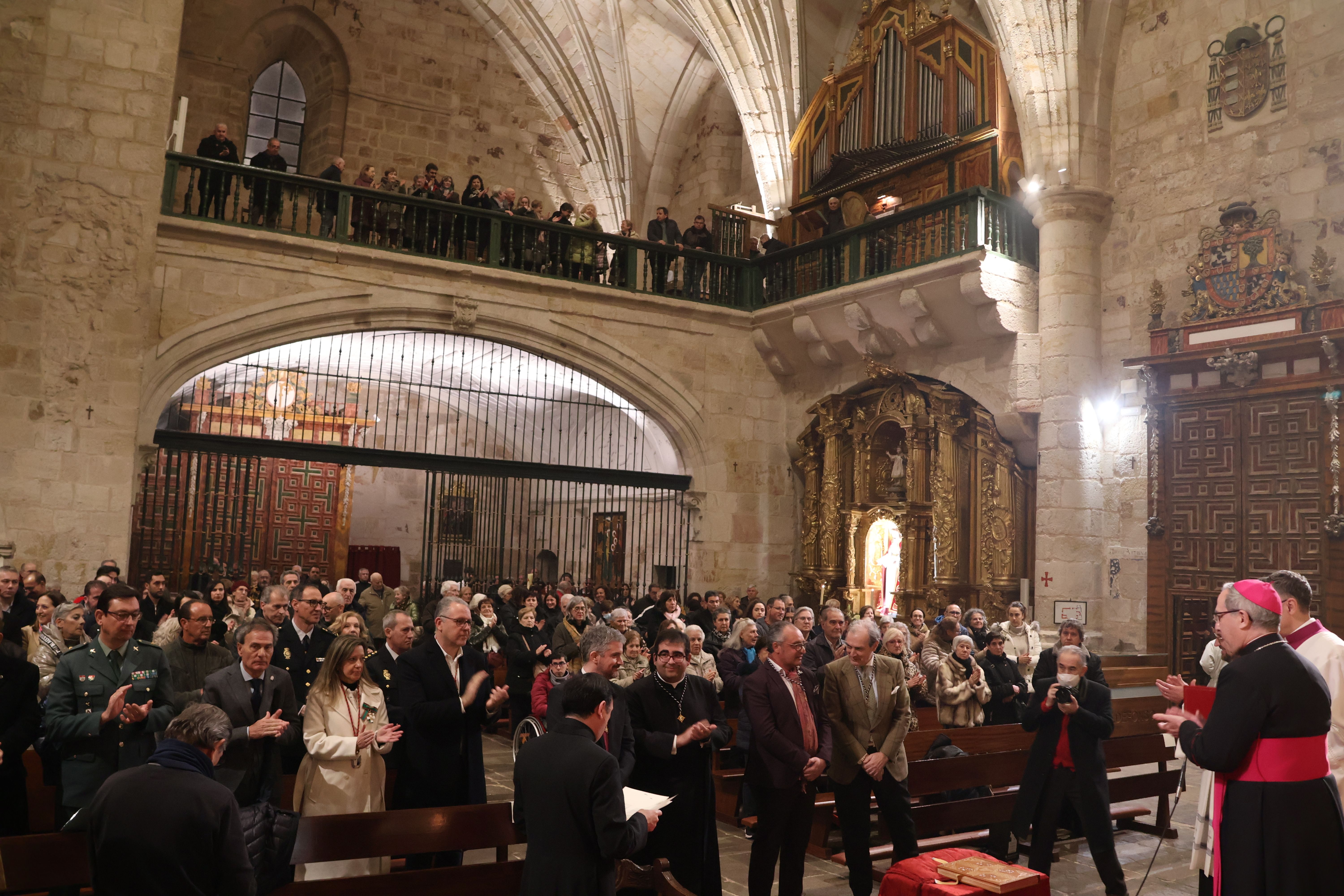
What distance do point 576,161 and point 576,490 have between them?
607 cm

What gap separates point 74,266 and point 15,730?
23.9ft

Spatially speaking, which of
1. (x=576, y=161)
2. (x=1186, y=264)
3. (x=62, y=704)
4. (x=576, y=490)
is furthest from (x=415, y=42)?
(x=62, y=704)

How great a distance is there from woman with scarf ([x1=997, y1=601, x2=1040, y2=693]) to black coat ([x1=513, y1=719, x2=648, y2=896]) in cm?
539

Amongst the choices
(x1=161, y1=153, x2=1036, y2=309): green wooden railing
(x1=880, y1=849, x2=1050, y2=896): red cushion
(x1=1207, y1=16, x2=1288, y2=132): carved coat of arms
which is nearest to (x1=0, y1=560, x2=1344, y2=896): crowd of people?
(x1=880, y1=849, x2=1050, y2=896): red cushion

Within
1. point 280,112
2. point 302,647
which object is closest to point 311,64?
point 280,112

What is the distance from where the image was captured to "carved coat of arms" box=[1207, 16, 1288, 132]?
9969 millimetres

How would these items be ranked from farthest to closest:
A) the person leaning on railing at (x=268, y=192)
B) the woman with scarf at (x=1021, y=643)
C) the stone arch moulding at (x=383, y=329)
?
the person leaning on railing at (x=268, y=192) < the stone arch moulding at (x=383, y=329) < the woman with scarf at (x=1021, y=643)

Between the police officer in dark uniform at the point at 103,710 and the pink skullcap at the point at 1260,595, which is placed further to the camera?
the police officer in dark uniform at the point at 103,710

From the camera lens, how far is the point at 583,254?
1334cm

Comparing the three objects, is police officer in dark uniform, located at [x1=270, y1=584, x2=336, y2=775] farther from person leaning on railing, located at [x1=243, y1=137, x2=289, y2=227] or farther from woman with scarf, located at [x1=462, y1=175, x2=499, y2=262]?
woman with scarf, located at [x1=462, y1=175, x2=499, y2=262]

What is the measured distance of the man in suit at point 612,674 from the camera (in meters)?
4.02

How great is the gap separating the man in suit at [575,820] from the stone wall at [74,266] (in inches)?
330

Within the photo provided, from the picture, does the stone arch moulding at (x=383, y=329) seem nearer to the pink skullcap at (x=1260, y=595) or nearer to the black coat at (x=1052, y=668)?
the black coat at (x=1052, y=668)

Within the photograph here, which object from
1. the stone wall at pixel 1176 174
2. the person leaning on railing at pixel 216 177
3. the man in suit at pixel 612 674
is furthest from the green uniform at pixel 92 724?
the stone wall at pixel 1176 174
